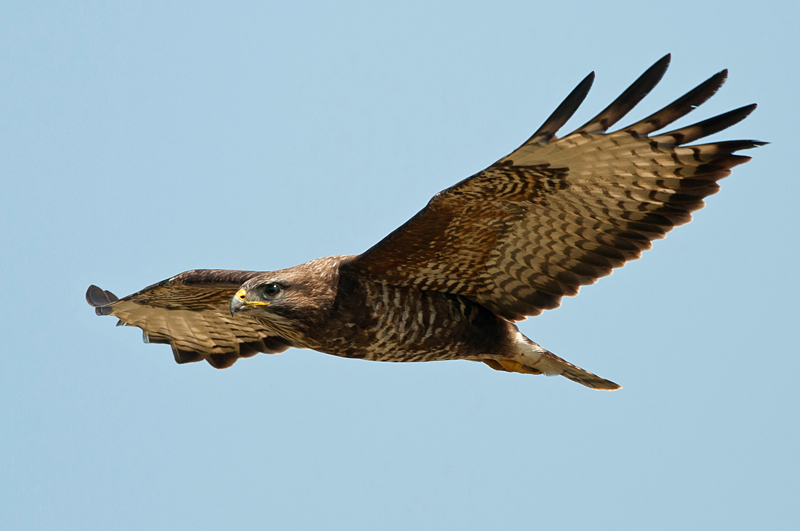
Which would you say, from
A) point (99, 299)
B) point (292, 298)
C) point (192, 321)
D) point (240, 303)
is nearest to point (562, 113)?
point (292, 298)

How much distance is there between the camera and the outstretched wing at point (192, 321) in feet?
29.6

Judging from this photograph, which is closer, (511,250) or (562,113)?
(562,113)

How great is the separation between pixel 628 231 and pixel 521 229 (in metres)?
0.83

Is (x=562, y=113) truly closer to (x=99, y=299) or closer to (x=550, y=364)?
(x=550, y=364)

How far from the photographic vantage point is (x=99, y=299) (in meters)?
9.33

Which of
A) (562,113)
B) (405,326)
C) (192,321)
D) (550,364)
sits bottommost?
(550,364)

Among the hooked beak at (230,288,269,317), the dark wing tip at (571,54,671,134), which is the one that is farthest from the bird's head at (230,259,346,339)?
the dark wing tip at (571,54,671,134)

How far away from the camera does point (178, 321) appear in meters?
9.77

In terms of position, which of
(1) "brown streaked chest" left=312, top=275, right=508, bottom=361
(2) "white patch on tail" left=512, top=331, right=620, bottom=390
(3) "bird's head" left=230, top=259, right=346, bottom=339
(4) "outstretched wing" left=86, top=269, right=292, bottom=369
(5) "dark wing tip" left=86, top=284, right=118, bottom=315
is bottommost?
(2) "white patch on tail" left=512, top=331, right=620, bottom=390

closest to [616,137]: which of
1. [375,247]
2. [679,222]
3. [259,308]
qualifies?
[679,222]

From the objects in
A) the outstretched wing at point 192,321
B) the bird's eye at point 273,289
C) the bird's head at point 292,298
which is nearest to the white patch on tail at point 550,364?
the bird's head at point 292,298

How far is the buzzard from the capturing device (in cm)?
645

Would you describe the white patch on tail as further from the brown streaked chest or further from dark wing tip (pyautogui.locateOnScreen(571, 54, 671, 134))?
dark wing tip (pyautogui.locateOnScreen(571, 54, 671, 134))

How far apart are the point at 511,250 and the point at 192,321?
398 cm
